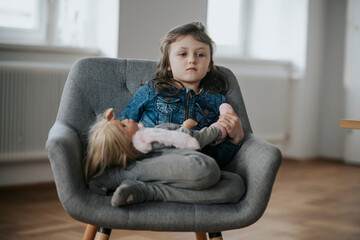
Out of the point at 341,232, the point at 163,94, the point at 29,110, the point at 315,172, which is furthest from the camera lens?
the point at 315,172

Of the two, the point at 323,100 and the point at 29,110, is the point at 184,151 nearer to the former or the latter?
the point at 29,110

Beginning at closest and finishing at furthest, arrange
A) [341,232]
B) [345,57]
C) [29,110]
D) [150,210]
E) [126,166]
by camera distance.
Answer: [150,210]
[126,166]
[341,232]
[29,110]
[345,57]

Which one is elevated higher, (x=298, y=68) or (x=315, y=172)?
(x=298, y=68)

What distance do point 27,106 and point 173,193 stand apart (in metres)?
1.84

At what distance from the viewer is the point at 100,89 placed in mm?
A: 1883

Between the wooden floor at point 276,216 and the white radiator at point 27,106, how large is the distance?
0.25m

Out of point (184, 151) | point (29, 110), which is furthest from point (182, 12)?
point (184, 151)

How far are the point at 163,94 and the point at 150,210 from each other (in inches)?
20.8

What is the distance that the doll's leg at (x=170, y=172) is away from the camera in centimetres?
144

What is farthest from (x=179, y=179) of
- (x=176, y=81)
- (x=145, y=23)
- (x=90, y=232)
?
(x=145, y=23)

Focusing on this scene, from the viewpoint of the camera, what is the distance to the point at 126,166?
154 centimetres

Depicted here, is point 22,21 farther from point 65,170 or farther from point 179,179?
point 179,179

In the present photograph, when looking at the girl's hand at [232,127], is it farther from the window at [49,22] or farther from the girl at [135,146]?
the window at [49,22]

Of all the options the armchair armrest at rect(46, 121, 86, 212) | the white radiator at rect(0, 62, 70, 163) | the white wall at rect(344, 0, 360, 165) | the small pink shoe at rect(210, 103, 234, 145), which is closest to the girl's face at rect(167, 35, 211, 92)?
the small pink shoe at rect(210, 103, 234, 145)
